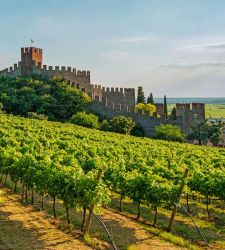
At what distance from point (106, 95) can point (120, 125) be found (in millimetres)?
14346

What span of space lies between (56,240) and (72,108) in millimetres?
43823

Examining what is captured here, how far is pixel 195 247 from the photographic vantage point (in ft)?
45.9

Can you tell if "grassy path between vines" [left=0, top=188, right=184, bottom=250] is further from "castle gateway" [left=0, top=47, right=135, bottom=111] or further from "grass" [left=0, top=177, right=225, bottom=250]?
"castle gateway" [left=0, top=47, right=135, bottom=111]

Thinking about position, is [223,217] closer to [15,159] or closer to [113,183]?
[113,183]

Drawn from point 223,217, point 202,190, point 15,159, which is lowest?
point 223,217

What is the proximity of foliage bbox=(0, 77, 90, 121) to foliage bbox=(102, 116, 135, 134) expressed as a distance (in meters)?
5.74

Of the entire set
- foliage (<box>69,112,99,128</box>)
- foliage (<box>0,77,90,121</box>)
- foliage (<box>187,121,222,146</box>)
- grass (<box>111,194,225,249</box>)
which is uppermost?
foliage (<box>0,77,90,121</box>)

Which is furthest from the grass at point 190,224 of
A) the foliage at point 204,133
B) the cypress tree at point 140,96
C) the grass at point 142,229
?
the cypress tree at point 140,96

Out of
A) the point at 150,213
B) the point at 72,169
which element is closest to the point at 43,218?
the point at 72,169

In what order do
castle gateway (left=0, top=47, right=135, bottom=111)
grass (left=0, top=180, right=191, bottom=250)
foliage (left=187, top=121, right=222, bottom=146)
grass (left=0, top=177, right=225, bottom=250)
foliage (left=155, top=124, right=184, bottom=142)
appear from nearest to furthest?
grass (left=0, top=180, right=191, bottom=250) → grass (left=0, top=177, right=225, bottom=250) → foliage (left=155, top=124, right=184, bottom=142) → foliage (left=187, top=121, right=222, bottom=146) → castle gateway (left=0, top=47, right=135, bottom=111)

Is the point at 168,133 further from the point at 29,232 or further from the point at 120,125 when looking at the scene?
the point at 29,232

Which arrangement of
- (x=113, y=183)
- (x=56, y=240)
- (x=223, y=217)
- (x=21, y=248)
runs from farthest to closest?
(x=223, y=217) → (x=113, y=183) → (x=56, y=240) → (x=21, y=248)

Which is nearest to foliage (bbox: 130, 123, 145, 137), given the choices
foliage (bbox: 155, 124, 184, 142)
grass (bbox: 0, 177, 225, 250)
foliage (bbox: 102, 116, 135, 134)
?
foliage (bbox: 102, 116, 135, 134)

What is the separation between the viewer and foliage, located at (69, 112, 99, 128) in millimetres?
51188
